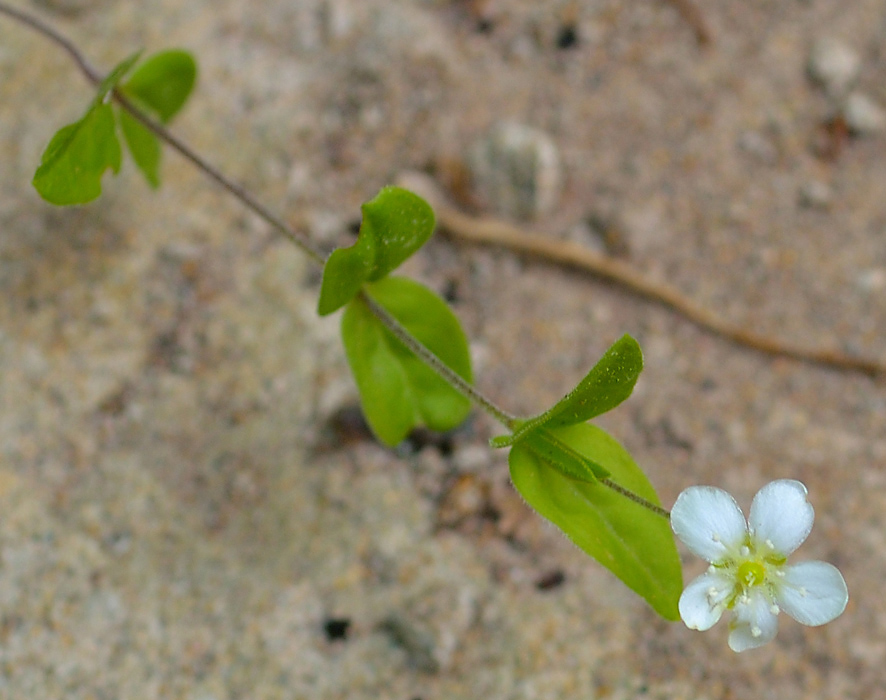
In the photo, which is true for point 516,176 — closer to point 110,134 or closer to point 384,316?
point 384,316

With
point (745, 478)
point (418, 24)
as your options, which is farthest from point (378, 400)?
point (418, 24)

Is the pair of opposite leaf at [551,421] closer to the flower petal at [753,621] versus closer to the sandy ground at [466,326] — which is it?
the flower petal at [753,621]

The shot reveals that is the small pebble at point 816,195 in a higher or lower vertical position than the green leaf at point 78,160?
lower

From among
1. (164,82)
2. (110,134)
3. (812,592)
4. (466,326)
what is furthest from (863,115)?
(110,134)

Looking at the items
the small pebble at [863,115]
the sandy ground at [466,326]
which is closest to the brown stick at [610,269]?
the sandy ground at [466,326]

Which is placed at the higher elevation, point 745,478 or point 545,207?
point 545,207

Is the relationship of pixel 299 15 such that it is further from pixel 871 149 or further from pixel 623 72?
pixel 871 149

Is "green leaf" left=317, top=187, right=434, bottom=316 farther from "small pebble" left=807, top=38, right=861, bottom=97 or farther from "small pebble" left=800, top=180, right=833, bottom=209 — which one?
"small pebble" left=807, top=38, right=861, bottom=97
